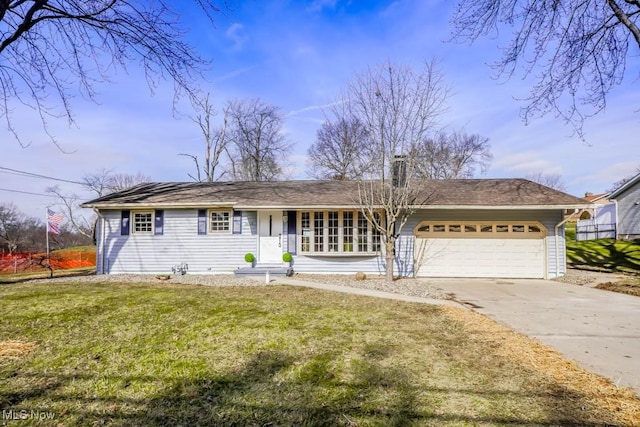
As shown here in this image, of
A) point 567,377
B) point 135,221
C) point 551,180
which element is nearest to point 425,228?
point 567,377

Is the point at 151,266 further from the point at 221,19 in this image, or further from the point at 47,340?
the point at 221,19

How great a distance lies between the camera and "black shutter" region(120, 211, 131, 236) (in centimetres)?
1214

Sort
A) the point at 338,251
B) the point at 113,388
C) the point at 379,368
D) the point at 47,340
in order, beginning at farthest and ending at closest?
the point at 338,251
the point at 47,340
the point at 379,368
the point at 113,388

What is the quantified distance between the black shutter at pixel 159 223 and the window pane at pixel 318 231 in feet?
18.7

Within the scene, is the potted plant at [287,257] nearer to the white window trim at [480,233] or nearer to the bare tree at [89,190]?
the white window trim at [480,233]

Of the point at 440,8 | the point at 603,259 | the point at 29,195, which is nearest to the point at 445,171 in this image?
the point at 603,259

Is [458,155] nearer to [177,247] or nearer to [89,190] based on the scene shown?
[177,247]

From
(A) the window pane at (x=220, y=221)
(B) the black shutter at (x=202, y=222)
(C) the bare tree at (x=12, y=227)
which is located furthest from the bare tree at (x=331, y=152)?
(C) the bare tree at (x=12, y=227)

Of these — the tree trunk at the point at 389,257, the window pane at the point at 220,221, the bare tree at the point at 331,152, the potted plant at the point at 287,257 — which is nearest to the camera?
the tree trunk at the point at 389,257

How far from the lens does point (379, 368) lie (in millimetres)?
3475

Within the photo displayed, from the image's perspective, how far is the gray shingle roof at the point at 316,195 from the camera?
11.2m

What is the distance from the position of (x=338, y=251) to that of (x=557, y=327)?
7.11 metres

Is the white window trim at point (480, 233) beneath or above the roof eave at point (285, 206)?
beneath

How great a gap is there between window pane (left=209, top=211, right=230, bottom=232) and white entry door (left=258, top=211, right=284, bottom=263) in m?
1.23
